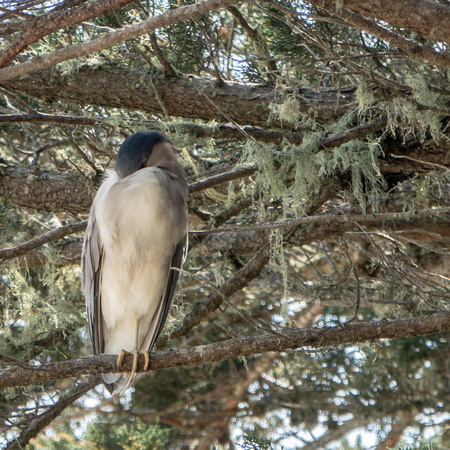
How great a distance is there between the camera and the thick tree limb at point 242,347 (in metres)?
2.05

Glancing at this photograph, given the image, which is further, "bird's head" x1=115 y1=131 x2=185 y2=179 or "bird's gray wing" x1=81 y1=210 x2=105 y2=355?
"bird's gray wing" x1=81 y1=210 x2=105 y2=355

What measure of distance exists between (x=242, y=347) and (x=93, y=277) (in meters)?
1.19

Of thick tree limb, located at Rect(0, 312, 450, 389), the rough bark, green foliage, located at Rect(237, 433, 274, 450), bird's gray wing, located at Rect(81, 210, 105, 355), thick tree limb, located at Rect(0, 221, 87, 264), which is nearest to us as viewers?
thick tree limb, located at Rect(0, 312, 450, 389)

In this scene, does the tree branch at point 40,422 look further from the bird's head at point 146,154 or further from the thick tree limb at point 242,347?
the bird's head at point 146,154

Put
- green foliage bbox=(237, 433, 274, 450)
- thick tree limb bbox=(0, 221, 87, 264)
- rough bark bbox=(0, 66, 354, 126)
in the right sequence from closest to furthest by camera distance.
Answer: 1. thick tree limb bbox=(0, 221, 87, 264)
2. green foliage bbox=(237, 433, 274, 450)
3. rough bark bbox=(0, 66, 354, 126)

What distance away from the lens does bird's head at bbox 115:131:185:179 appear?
2.82 m

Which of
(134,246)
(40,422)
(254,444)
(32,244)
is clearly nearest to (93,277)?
(134,246)

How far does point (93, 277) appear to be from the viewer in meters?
3.07

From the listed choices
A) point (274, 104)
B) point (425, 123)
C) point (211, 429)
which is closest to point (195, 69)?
point (274, 104)

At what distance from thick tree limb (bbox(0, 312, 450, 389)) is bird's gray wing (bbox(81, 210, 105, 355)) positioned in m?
0.75

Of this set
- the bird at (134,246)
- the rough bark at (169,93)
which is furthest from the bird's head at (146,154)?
the rough bark at (169,93)

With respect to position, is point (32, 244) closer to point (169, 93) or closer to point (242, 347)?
point (169, 93)

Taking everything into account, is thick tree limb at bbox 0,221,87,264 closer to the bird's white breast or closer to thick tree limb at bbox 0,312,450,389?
the bird's white breast

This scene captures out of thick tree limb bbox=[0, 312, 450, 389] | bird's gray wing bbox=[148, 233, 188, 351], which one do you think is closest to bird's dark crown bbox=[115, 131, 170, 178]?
bird's gray wing bbox=[148, 233, 188, 351]
